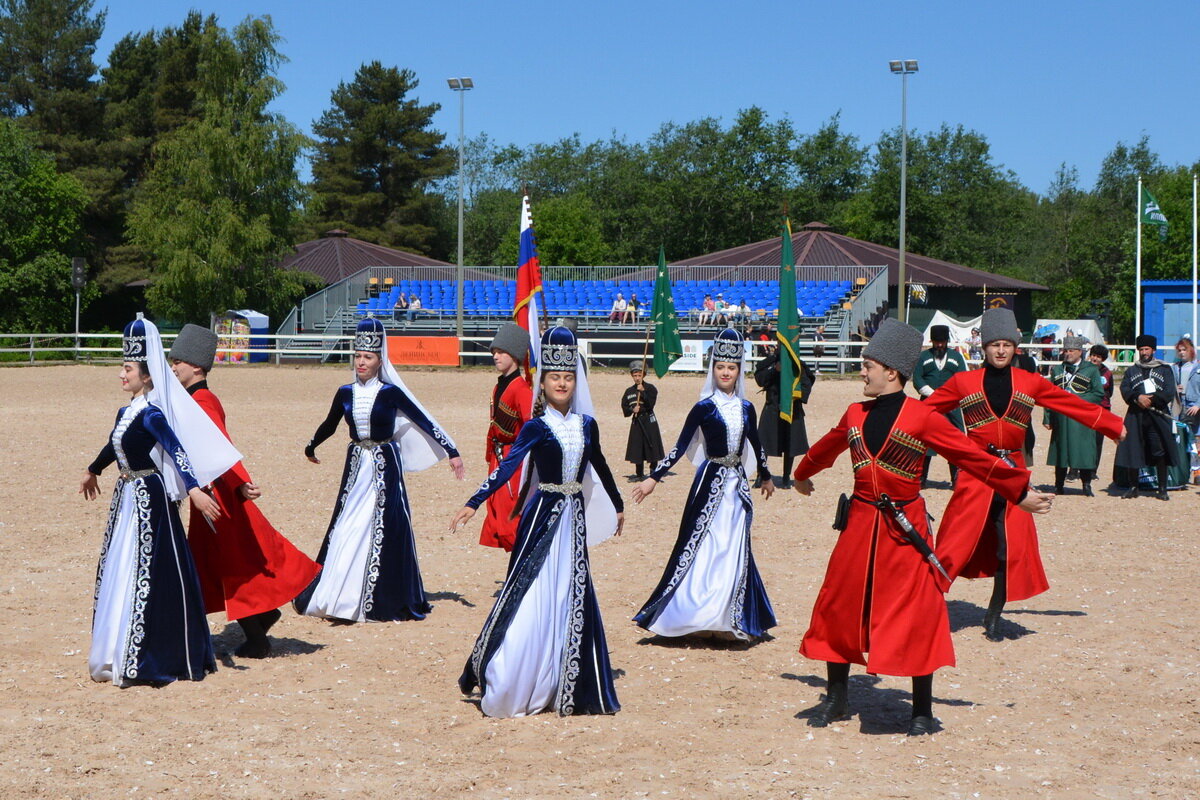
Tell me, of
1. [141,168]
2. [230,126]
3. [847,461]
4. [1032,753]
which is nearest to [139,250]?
[141,168]

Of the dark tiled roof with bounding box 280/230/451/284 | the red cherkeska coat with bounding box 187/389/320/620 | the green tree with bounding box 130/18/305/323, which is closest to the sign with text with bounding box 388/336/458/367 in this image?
the green tree with bounding box 130/18/305/323

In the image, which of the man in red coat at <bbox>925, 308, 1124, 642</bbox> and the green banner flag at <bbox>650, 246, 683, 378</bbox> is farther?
the green banner flag at <bbox>650, 246, 683, 378</bbox>

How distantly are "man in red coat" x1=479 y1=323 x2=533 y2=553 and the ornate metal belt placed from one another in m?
2.45

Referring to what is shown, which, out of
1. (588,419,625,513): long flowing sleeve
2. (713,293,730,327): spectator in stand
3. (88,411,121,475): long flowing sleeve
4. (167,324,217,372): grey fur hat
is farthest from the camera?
(713,293,730,327): spectator in stand

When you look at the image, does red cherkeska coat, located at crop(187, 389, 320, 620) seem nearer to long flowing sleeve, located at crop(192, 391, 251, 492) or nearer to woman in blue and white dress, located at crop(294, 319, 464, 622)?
long flowing sleeve, located at crop(192, 391, 251, 492)

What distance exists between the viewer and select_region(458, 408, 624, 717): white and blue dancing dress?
6.32 meters

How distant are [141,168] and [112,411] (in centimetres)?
4230

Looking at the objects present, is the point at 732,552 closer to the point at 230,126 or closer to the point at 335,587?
the point at 335,587

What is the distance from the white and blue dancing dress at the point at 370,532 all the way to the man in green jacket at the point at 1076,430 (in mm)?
8787

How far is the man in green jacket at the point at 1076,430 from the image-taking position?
14.7 meters

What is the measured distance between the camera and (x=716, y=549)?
7902 millimetres

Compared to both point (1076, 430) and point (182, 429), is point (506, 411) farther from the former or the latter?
point (1076, 430)

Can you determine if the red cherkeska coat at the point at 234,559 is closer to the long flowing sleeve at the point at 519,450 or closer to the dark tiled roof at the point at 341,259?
the long flowing sleeve at the point at 519,450

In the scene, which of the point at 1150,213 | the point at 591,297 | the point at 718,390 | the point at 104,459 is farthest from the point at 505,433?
the point at 1150,213
